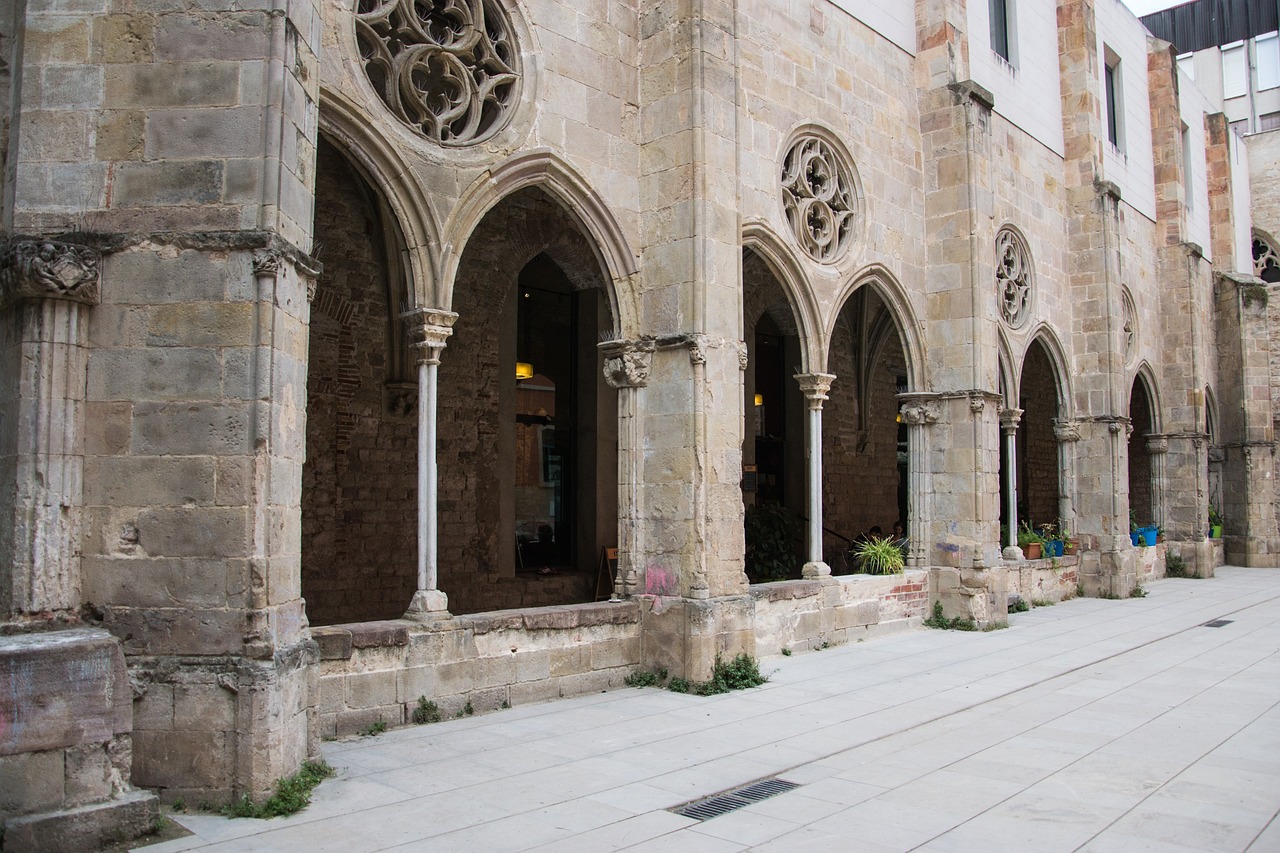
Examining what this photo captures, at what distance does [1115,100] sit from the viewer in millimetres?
17047

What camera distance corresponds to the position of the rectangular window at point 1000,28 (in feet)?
44.6

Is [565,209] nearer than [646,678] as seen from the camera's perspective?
No

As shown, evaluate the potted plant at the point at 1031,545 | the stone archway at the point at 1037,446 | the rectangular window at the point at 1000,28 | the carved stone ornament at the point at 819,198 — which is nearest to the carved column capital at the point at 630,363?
the carved stone ornament at the point at 819,198

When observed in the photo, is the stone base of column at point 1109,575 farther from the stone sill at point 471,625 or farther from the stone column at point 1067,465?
the stone sill at point 471,625

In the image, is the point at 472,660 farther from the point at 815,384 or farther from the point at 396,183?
the point at 815,384

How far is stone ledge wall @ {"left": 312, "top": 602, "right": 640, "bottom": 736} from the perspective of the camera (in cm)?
593

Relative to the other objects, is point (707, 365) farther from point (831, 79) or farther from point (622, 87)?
point (831, 79)

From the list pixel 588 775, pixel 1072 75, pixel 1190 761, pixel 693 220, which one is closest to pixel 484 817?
pixel 588 775

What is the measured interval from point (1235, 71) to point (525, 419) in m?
25.6

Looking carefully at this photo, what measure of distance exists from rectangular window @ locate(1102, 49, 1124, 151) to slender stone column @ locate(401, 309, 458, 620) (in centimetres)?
1452

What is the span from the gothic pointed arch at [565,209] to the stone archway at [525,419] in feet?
4.75

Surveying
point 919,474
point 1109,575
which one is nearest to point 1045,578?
point 1109,575

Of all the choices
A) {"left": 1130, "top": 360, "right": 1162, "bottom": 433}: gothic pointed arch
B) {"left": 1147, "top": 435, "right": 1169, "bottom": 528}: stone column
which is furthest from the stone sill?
{"left": 1147, "top": 435, "right": 1169, "bottom": 528}: stone column

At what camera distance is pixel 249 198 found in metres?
4.78
